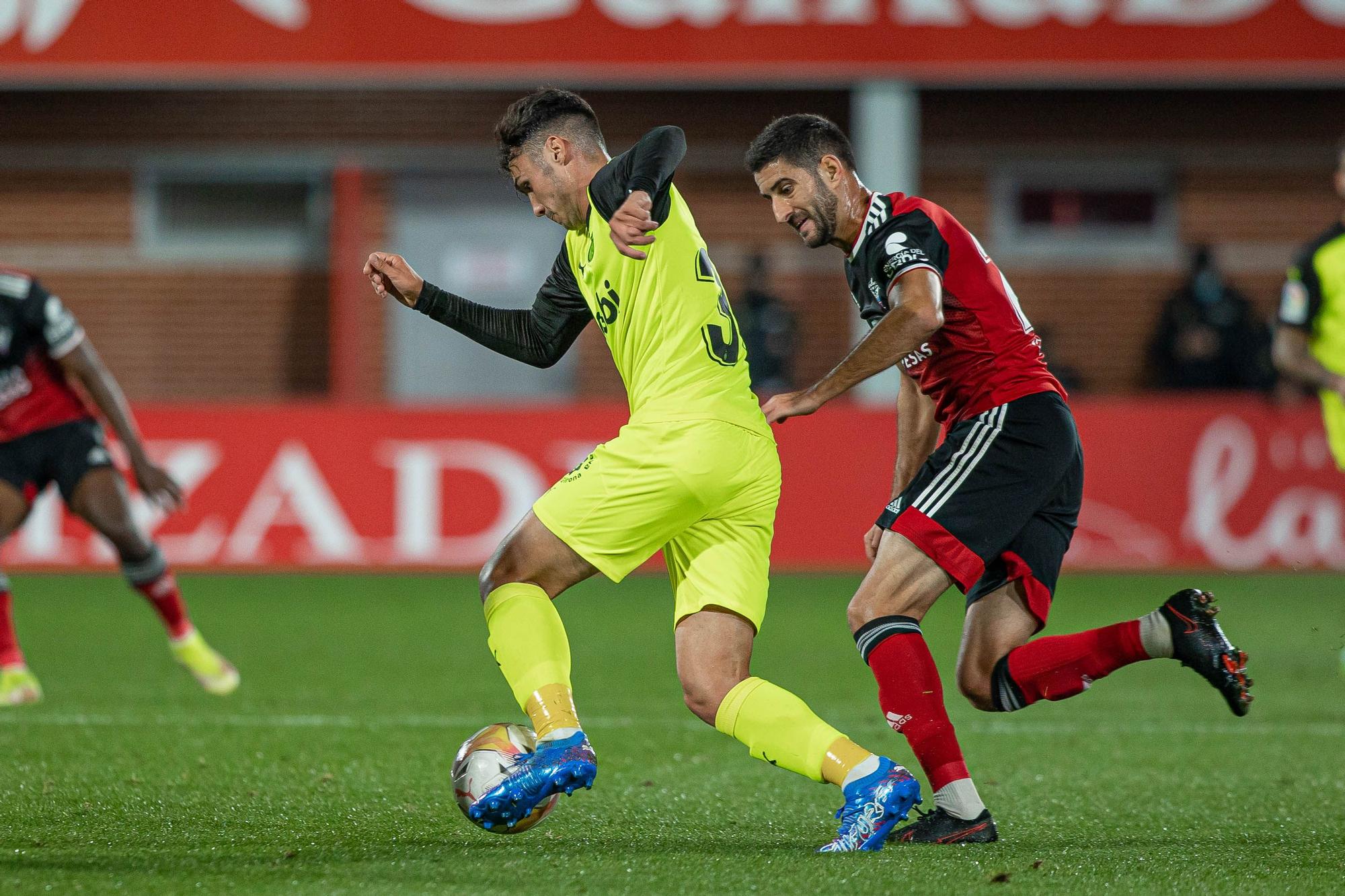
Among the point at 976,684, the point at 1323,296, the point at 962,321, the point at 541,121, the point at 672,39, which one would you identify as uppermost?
the point at 672,39

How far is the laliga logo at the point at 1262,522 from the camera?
489 inches

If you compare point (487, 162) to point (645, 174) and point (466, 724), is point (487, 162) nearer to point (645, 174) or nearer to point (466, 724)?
point (466, 724)

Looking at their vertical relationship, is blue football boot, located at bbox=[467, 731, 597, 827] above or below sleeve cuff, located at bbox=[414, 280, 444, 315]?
below

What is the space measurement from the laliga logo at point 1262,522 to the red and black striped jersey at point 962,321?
837 cm

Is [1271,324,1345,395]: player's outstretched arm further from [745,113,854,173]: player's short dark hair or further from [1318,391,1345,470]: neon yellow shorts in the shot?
[745,113,854,173]: player's short dark hair

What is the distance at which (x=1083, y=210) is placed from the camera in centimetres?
1620

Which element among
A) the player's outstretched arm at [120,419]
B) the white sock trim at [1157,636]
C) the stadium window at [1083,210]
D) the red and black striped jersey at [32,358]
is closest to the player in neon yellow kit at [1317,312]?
the white sock trim at [1157,636]

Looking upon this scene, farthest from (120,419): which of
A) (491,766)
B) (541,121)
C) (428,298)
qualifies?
(491,766)

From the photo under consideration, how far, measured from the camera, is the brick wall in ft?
50.4

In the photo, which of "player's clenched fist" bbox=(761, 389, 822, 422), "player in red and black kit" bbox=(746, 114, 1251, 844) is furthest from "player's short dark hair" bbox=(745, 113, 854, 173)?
A: "player's clenched fist" bbox=(761, 389, 822, 422)

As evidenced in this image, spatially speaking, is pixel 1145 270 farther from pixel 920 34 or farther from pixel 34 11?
pixel 34 11

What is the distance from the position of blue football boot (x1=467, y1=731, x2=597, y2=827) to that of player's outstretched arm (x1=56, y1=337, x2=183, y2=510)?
3.41 metres

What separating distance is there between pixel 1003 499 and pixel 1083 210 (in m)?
12.4

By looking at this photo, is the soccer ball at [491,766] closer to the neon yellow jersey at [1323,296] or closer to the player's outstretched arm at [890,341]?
the player's outstretched arm at [890,341]
